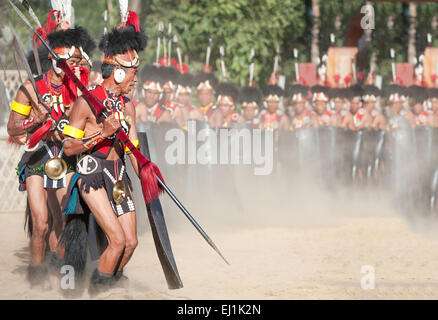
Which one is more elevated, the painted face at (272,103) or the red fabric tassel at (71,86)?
the painted face at (272,103)

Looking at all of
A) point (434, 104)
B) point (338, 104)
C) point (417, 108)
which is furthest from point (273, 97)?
point (434, 104)

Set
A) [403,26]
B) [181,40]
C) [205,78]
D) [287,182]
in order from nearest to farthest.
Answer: [205,78]
[287,182]
[181,40]
[403,26]

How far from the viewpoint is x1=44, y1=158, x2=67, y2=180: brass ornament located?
638cm

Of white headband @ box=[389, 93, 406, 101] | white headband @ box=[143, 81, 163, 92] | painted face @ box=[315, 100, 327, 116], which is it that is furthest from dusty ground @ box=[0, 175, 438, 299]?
painted face @ box=[315, 100, 327, 116]

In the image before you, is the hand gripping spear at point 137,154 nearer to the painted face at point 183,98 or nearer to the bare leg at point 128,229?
the bare leg at point 128,229

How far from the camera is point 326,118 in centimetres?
1497

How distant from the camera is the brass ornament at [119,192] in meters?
6.09

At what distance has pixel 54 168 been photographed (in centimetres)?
639

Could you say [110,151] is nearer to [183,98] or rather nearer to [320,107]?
[183,98]

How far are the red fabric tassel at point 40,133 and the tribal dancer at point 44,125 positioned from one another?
2cm

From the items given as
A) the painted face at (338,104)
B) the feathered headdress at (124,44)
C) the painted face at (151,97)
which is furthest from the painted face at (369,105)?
the feathered headdress at (124,44)

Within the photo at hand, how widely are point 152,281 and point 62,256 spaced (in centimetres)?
89
